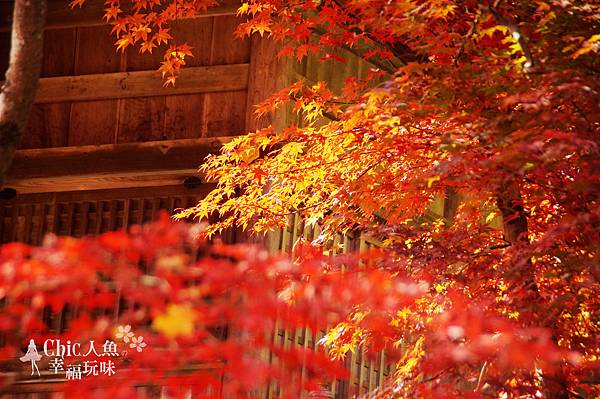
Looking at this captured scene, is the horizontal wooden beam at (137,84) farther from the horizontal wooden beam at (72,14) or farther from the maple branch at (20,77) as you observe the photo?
the maple branch at (20,77)

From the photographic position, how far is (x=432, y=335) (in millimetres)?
8570

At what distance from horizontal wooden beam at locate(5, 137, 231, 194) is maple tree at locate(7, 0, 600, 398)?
1.44 meters

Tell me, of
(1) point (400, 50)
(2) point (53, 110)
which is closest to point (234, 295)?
(1) point (400, 50)

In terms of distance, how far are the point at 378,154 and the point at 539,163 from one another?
2988mm

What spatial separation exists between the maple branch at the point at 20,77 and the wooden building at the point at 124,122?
241 inches

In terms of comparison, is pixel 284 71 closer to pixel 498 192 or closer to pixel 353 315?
pixel 353 315

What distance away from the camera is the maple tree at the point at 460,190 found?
764 cm

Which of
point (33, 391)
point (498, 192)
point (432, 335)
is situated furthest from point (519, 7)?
point (33, 391)

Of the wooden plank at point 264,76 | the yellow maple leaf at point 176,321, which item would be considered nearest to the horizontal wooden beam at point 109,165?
the wooden plank at point 264,76

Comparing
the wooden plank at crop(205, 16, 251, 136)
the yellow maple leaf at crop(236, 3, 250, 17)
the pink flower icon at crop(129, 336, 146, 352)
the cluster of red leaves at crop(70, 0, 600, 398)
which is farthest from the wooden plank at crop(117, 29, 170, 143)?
the pink flower icon at crop(129, 336, 146, 352)

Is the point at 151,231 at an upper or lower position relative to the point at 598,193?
lower

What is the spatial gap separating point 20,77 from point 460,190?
4403mm

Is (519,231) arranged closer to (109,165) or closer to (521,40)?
(521,40)

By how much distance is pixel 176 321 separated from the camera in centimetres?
636
